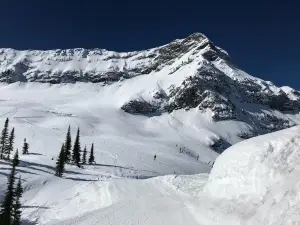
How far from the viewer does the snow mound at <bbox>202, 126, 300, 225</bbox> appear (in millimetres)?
14852

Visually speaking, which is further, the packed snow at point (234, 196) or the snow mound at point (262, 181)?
the packed snow at point (234, 196)

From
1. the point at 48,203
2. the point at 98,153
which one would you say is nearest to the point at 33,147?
the point at 98,153

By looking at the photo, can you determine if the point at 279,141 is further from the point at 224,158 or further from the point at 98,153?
the point at 98,153

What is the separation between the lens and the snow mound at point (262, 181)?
48.7ft

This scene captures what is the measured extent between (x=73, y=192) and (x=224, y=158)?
26784 mm

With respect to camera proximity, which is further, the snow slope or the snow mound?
the snow slope

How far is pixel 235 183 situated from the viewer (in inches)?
728

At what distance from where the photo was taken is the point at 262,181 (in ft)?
55.0

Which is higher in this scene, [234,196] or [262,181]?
[262,181]

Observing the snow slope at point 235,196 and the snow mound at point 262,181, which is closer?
the snow mound at point 262,181

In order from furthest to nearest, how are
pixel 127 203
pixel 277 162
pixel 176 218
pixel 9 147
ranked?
pixel 9 147, pixel 127 203, pixel 176 218, pixel 277 162

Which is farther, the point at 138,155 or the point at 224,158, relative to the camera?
the point at 138,155

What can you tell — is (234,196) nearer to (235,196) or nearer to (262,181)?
(235,196)

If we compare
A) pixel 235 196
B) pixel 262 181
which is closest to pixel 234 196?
pixel 235 196
